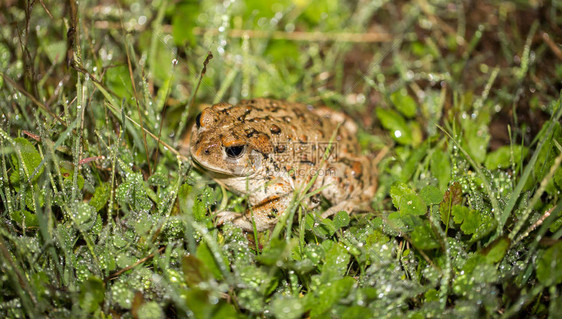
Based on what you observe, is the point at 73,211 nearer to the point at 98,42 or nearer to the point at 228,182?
the point at 228,182

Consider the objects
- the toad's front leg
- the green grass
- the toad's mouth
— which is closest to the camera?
the green grass

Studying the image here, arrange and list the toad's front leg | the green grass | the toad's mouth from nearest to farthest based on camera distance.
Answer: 1. the green grass
2. the toad's mouth
3. the toad's front leg

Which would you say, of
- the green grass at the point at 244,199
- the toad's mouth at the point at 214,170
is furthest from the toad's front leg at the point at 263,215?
the toad's mouth at the point at 214,170

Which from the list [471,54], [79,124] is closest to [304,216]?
[79,124]

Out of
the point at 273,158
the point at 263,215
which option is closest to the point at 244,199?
the point at 263,215

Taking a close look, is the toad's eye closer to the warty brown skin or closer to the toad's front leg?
the warty brown skin

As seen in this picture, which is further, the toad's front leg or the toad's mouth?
the toad's front leg

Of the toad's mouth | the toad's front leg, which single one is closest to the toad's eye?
the toad's mouth
